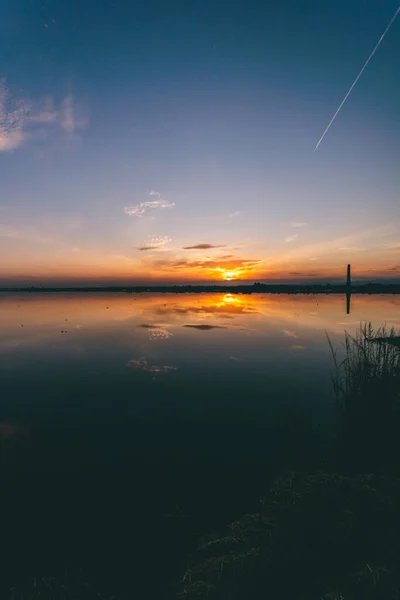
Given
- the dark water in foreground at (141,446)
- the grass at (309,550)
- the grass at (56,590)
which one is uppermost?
the grass at (309,550)

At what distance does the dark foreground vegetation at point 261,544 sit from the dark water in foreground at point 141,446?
60mm

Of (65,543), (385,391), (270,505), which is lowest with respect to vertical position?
(65,543)

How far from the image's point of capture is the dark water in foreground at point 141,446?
6.95 meters

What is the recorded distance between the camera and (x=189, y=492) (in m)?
8.57

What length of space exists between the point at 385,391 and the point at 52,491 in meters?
11.6

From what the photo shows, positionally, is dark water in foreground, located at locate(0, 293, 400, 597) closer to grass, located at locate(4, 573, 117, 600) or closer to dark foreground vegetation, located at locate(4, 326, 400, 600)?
dark foreground vegetation, located at locate(4, 326, 400, 600)

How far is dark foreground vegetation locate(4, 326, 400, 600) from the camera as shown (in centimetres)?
526

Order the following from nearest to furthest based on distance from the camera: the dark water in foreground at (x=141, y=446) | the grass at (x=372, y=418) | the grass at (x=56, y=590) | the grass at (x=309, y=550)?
1. the grass at (x=309, y=550)
2. the grass at (x=56, y=590)
3. the dark water in foreground at (x=141, y=446)
4. the grass at (x=372, y=418)

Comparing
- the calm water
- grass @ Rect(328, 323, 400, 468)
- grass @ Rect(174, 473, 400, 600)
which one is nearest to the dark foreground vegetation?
grass @ Rect(174, 473, 400, 600)

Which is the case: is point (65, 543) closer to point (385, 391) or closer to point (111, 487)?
point (111, 487)

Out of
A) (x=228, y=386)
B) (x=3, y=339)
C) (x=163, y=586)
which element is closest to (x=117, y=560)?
(x=163, y=586)

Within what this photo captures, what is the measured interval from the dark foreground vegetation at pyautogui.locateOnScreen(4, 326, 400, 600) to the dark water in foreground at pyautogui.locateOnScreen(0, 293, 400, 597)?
0.20 feet

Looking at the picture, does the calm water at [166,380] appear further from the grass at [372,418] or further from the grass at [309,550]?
the grass at [309,550]

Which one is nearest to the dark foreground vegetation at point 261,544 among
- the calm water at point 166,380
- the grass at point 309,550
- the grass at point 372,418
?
the grass at point 309,550
